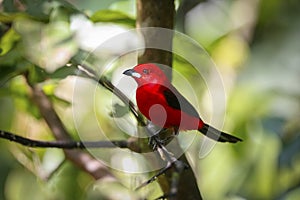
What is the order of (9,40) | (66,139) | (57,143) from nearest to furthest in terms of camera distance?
1. (57,143)
2. (9,40)
3. (66,139)

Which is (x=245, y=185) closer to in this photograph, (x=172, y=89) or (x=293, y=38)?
(x=172, y=89)

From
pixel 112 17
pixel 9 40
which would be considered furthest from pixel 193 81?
pixel 9 40

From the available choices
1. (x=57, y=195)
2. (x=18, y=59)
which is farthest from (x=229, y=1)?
(x=18, y=59)

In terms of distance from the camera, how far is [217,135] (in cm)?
129

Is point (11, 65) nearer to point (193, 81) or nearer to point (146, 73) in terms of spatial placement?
point (146, 73)

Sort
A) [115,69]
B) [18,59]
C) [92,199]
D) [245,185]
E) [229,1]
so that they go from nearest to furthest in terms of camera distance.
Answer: [18,59], [115,69], [92,199], [245,185], [229,1]

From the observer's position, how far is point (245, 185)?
1.61 meters

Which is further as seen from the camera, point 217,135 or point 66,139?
point 66,139

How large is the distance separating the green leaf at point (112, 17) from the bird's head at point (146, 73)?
18cm

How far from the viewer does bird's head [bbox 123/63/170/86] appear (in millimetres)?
1205

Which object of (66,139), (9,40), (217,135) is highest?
(9,40)

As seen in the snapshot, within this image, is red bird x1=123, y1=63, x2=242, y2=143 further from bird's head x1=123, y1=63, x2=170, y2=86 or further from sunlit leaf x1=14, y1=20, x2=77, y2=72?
sunlit leaf x1=14, y1=20, x2=77, y2=72

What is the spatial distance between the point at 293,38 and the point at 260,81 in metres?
0.28

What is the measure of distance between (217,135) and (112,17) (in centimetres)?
29
